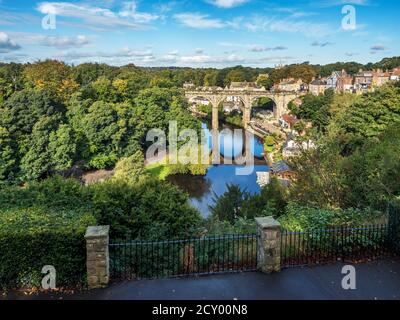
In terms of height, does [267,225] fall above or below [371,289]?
above

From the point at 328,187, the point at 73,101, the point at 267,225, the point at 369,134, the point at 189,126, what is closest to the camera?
the point at 267,225

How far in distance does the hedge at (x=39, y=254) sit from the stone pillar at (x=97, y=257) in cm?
22

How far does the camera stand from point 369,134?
107 ft

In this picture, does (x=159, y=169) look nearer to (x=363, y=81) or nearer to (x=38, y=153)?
(x=38, y=153)

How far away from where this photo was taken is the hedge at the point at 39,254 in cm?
710

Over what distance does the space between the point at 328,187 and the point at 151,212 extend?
771 cm

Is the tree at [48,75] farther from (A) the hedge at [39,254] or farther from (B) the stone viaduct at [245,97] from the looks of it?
(A) the hedge at [39,254]

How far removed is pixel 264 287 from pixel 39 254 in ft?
13.5

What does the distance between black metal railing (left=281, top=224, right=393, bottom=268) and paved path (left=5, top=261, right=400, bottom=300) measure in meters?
0.67

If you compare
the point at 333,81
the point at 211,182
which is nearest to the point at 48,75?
the point at 211,182

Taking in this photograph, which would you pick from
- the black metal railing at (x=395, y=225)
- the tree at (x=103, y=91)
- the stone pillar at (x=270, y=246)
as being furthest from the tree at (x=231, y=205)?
the tree at (x=103, y=91)

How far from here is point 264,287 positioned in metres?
7.27
